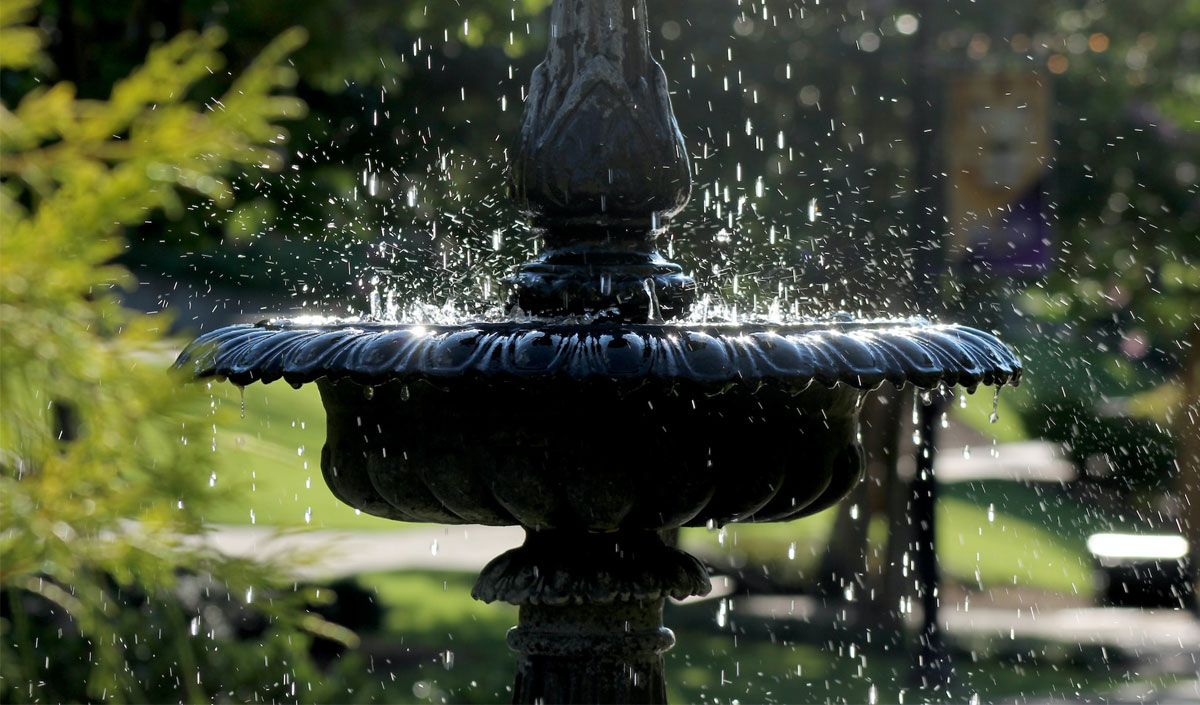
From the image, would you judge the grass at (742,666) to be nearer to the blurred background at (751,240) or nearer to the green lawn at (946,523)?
the blurred background at (751,240)

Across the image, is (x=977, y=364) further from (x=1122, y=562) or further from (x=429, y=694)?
(x=1122, y=562)

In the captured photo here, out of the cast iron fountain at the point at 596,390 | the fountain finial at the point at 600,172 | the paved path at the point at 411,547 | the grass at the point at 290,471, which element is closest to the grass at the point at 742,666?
the paved path at the point at 411,547

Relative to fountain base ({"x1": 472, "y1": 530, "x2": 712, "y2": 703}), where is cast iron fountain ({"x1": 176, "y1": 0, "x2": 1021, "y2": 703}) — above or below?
above

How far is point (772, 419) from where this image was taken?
350cm

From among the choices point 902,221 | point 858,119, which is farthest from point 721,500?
point 858,119

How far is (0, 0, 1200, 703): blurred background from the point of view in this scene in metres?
6.45

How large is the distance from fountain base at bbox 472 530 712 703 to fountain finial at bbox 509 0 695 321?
637 mm

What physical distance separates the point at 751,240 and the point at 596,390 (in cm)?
881

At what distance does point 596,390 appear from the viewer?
10.5 ft

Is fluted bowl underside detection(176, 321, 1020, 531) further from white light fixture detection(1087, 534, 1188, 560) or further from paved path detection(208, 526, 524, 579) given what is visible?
white light fixture detection(1087, 534, 1188, 560)

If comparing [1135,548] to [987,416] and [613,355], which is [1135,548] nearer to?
[613,355]

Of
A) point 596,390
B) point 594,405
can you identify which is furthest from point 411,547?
point 596,390

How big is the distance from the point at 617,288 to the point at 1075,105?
1143cm

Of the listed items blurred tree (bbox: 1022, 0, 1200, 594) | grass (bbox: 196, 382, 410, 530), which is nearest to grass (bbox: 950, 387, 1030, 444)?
grass (bbox: 196, 382, 410, 530)
